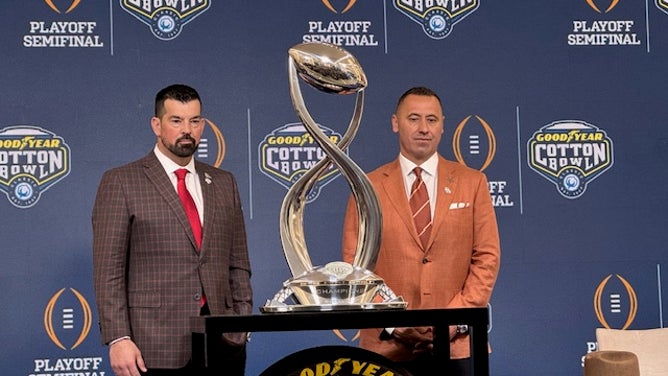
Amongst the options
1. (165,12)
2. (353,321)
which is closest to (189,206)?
(353,321)

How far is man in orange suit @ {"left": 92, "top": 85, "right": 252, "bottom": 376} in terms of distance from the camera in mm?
3434

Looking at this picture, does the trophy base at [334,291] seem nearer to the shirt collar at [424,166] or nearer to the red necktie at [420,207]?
the red necktie at [420,207]

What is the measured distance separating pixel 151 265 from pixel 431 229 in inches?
38.6

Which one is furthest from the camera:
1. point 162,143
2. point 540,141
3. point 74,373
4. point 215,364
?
point 540,141

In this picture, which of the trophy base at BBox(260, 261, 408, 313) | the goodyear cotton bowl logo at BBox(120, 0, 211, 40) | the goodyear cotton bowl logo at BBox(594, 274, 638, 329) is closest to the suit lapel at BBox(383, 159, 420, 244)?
the trophy base at BBox(260, 261, 408, 313)

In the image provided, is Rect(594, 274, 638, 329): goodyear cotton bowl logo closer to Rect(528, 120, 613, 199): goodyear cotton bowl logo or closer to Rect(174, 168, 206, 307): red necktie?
Rect(528, 120, 613, 199): goodyear cotton bowl logo

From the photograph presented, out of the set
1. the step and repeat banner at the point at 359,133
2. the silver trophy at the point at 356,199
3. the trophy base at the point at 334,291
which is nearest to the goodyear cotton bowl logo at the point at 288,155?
the step and repeat banner at the point at 359,133

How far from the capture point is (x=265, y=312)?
2.09 meters

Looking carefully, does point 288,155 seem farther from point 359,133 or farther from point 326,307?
point 326,307

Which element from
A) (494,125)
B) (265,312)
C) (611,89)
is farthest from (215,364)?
(611,89)

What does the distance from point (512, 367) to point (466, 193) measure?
1778mm

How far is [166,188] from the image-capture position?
3561 millimetres

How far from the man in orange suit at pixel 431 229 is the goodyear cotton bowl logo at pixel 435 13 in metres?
1.57

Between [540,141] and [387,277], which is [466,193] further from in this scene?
[540,141]
